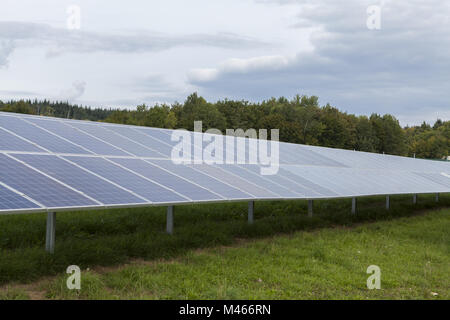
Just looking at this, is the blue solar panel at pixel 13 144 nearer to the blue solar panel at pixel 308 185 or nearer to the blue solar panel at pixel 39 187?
the blue solar panel at pixel 39 187

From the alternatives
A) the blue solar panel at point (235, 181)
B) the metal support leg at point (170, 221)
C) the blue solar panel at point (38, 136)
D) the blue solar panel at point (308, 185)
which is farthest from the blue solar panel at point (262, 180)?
the blue solar panel at point (38, 136)

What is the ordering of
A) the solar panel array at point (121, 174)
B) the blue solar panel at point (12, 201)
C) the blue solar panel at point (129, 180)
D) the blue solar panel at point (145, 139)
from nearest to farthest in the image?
the blue solar panel at point (12, 201), the solar panel array at point (121, 174), the blue solar panel at point (129, 180), the blue solar panel at point (145, 139)

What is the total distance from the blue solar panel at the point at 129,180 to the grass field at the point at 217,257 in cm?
164

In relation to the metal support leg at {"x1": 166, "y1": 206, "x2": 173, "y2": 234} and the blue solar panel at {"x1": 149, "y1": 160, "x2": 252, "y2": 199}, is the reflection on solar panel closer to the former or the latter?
the blue solar panel at {"x1": 149, "y1": 160, "x2": 252, "y2": 199}

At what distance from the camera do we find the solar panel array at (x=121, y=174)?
10.2 m

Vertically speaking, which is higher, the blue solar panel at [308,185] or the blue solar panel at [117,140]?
the blue solar panel at [117,140]

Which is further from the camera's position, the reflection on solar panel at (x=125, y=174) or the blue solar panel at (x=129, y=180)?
the blue solar panel at (x=129, y=180)

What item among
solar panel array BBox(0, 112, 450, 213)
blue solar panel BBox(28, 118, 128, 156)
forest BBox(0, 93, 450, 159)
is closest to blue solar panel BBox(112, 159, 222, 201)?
solar panel array BBox(0, 112, 450, 213)

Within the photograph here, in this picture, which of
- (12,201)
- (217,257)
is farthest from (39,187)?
(217,257)

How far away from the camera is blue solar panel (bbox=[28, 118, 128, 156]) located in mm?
14516

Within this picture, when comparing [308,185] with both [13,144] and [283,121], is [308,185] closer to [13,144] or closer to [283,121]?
[13,144]

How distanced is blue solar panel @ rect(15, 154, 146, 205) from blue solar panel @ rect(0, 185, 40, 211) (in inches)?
61.1
